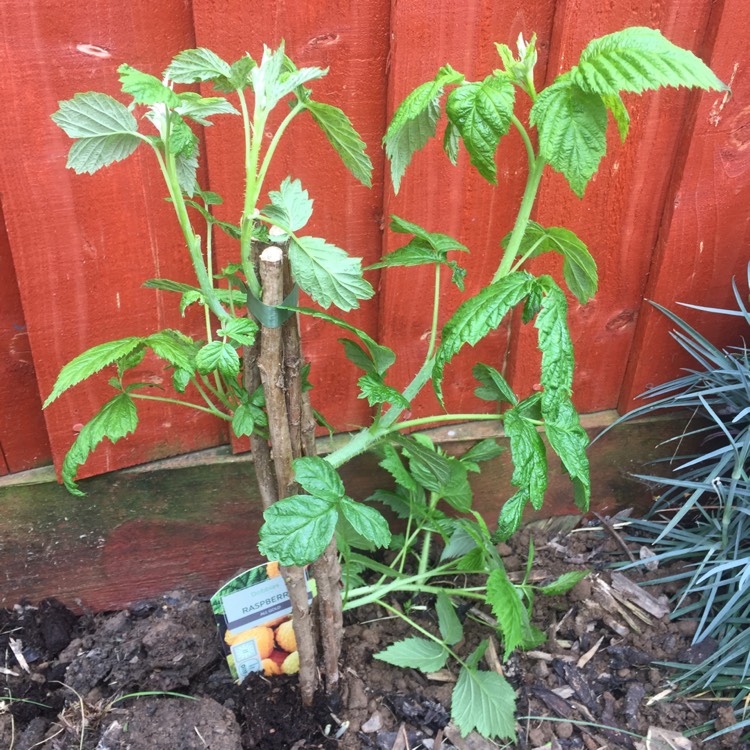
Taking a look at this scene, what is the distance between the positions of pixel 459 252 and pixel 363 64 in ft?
1.32

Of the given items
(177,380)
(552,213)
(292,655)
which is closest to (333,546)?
(292,655)

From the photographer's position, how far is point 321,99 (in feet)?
4.29

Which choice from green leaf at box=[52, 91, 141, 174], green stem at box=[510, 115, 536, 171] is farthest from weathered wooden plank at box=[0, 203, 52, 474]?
green stem at box=[510, 115, 536, 171]

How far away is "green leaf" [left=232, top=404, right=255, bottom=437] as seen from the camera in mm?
1149

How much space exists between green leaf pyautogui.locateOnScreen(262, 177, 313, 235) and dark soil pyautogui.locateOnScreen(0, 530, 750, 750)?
948mm

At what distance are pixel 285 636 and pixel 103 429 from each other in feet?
2.07

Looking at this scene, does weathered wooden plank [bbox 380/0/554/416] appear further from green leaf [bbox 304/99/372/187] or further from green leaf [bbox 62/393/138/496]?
green leaf [bbox 62/393/138/496]

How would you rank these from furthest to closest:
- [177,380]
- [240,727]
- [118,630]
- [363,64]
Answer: [118,630]
[240,727]
[363,64]
[177,380]

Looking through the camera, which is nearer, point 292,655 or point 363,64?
point 363,64

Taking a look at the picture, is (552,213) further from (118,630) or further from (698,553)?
(118,630)

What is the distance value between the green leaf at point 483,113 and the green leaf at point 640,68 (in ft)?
0.28

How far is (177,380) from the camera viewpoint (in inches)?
39.6

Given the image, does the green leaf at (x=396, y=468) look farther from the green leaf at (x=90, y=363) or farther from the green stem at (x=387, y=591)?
the green leaf at (x=90, y=363)

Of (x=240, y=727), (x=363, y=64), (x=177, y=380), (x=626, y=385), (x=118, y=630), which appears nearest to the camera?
(x=177, y=380)
